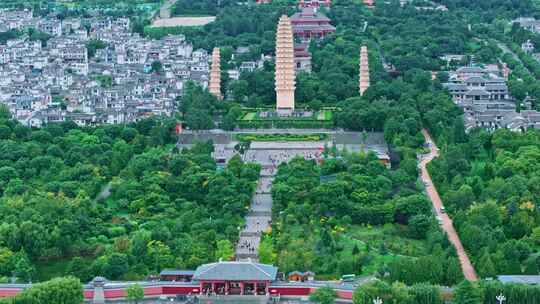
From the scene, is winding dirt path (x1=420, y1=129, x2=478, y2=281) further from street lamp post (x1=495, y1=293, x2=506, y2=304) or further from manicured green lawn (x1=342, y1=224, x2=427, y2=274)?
street lamp post (x1=495, y1=293, x2=506, y2=304)

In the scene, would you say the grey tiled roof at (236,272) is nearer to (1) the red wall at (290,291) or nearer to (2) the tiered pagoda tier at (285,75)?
(1) the red wall at (290,291)

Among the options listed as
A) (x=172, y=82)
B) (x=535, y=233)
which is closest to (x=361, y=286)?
(x=535, y=233)

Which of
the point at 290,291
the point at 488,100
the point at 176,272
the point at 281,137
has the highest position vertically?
the point at 488,100

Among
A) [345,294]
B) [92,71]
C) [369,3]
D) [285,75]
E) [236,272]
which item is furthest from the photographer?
[369,3]

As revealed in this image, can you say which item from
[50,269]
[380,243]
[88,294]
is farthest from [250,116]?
[88,294]

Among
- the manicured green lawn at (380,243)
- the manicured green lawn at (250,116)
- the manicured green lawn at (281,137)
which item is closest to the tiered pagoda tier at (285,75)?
the manicured green lawn at (250,116)

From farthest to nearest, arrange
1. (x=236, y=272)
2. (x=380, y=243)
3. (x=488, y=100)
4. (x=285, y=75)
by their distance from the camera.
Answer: (x=285, y=75)
(x=488, y=100)
(x=380, y=243)
(x=236, y=272)

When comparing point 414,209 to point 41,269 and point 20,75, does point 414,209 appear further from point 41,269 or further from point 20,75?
point 20,75

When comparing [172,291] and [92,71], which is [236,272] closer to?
[172,291]
